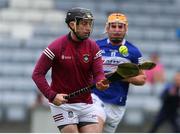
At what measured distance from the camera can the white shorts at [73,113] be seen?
7.45 m

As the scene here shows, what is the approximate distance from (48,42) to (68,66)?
9.06 metres

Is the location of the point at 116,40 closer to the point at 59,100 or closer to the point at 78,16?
the point at 78,16

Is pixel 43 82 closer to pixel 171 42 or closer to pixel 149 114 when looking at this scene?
pixel 149 114

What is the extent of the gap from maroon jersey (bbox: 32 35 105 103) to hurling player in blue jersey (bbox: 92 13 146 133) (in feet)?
3.01

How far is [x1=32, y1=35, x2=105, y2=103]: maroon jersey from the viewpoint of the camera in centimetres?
716

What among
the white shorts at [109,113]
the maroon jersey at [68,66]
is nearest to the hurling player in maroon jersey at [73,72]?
the maroon jersey at [68,66]

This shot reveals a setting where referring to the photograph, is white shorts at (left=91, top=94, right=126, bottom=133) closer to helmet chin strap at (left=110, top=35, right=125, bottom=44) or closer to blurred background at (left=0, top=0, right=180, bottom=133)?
helmet chin strap at (left=110, top=35, right=125, bottom=44)

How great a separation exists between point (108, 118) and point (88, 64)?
1.42 meters

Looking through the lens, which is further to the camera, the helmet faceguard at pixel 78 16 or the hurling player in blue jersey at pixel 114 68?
the hurling player in blue jersey at pixel 114 68

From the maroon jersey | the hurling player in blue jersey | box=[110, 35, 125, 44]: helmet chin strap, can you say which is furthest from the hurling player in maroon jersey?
box=[110, 35, 125, 44]: helmet chin strap

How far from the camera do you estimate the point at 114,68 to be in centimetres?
836

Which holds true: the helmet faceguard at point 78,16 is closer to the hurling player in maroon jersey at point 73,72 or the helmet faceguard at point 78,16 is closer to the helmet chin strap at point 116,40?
the hurling player in maroon jersey at point 73,72

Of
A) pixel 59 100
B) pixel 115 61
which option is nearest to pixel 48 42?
pixel 115 61

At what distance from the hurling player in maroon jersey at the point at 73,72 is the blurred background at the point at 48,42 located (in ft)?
14.9
